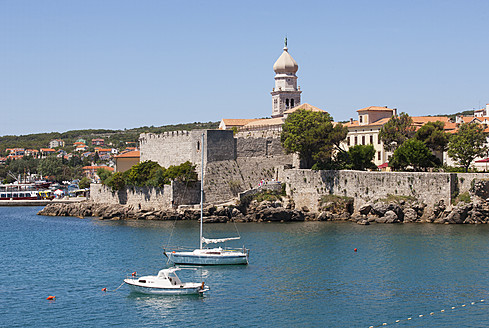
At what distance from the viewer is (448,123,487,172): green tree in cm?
5041

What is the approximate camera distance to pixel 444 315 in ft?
83.7

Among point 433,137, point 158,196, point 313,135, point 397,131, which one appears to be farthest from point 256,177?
point 433,137

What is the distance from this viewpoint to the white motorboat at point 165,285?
28438 millimetres

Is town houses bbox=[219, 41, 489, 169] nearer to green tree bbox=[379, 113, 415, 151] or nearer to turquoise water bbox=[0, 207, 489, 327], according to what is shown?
green tree bbox=[379, 113, 415, 151]

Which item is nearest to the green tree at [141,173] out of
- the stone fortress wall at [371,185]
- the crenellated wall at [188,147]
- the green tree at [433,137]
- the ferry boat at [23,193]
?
the crenellated wall at [188,147]

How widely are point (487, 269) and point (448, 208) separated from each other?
Result: 14.3m

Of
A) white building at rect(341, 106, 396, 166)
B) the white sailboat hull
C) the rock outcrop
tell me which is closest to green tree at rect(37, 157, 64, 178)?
the rock outcrop

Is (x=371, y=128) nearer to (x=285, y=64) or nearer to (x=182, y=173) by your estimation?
(x=285, y=64)

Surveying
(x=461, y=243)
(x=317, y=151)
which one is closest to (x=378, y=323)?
(x=461, y=243)

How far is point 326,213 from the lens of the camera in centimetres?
5062

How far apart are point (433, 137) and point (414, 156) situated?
3301 mm

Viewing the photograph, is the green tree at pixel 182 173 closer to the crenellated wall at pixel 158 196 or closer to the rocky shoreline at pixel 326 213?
the crenellated wall at pixel 158 196

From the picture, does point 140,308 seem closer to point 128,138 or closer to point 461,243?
point 461,243

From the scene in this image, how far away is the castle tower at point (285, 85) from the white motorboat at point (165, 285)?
44.6m
